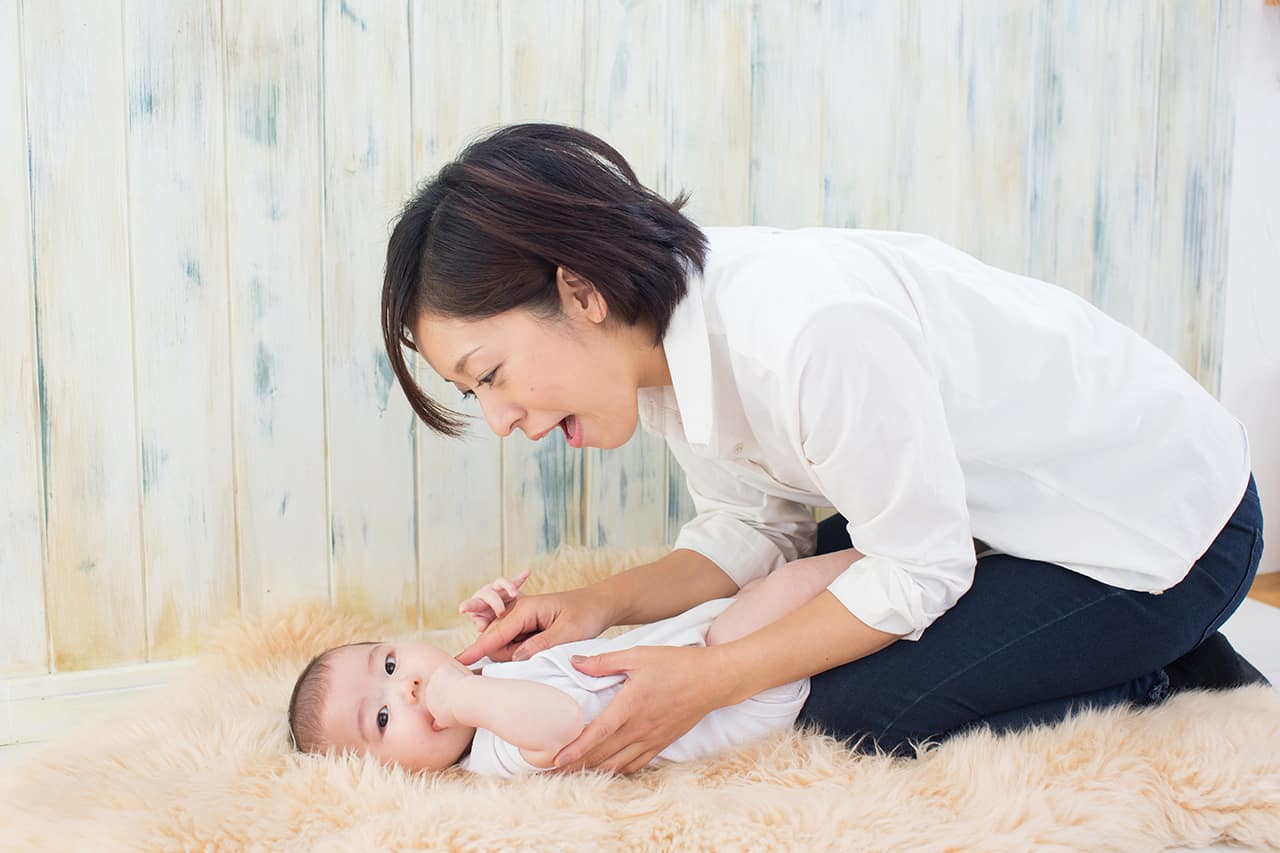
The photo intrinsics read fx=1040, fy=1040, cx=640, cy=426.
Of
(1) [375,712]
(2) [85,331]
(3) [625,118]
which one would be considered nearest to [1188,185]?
(3) [625,118]

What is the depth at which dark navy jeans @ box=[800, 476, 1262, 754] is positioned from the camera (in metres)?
1.30

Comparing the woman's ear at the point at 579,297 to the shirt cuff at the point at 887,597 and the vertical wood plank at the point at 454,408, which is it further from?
the vertical wood plank at the point at 454,408

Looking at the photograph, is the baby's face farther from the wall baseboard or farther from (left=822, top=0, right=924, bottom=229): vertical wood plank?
(left=822, top=0, right=924, bottom=229): vertical wood plank

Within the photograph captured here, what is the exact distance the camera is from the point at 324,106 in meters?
1.67

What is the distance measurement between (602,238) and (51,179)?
3.05 feet

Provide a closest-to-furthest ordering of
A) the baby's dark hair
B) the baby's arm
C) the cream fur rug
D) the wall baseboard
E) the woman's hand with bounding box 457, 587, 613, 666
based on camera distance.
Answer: the cream fur rug
the baby's arm
the baby's dark hair
the woman's hand with bounding box 457, 587, 613, 666
the wall baseboard

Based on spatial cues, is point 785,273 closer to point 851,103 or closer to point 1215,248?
point 851,103

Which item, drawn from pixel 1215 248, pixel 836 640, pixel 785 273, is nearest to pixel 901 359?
pixel 785 273

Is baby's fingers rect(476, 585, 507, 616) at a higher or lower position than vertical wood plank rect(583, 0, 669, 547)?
lower

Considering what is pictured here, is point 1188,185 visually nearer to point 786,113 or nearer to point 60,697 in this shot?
point 786,113

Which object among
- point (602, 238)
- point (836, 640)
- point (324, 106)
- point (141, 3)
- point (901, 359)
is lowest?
point (836, 640)

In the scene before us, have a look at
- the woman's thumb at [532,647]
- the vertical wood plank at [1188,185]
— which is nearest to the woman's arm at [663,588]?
the woman's thumb at [532,647]

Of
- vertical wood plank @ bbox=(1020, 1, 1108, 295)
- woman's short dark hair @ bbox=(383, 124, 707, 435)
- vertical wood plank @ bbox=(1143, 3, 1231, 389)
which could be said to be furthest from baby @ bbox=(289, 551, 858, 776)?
vertical wood plank @ bbox=(1143, 3, 1231, 389)

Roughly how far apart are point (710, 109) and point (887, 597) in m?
1.03
